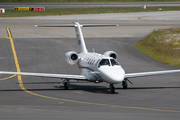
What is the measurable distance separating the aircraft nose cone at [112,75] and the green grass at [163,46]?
53.4 feet

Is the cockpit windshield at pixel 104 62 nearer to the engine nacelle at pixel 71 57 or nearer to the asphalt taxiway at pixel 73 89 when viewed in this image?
the asphalt taxiway at pixel 73 89

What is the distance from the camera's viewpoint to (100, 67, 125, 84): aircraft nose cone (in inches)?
893

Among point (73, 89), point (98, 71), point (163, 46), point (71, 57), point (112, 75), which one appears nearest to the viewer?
point (112, 75)

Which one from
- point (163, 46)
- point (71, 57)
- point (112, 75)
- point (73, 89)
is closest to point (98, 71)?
point (112, 75)

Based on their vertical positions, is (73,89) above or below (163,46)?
below

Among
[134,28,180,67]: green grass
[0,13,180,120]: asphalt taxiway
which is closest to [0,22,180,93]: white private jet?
[0,13,180,120]: asphalt taxiway

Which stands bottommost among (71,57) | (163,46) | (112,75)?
(112,75)

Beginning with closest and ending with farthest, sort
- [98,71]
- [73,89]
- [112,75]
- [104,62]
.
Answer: [112,75] < [98,71] < [104,62] < [73,89]

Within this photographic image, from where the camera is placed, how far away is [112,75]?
75.0 feet

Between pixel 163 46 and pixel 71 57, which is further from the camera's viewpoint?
pixel 163 46

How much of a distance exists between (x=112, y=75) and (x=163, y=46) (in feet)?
88.4

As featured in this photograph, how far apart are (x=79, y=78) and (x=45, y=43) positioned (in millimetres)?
27024

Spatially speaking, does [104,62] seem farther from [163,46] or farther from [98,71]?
[163,46]

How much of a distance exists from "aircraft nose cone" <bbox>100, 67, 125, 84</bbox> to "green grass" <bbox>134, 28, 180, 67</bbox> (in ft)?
53.4
